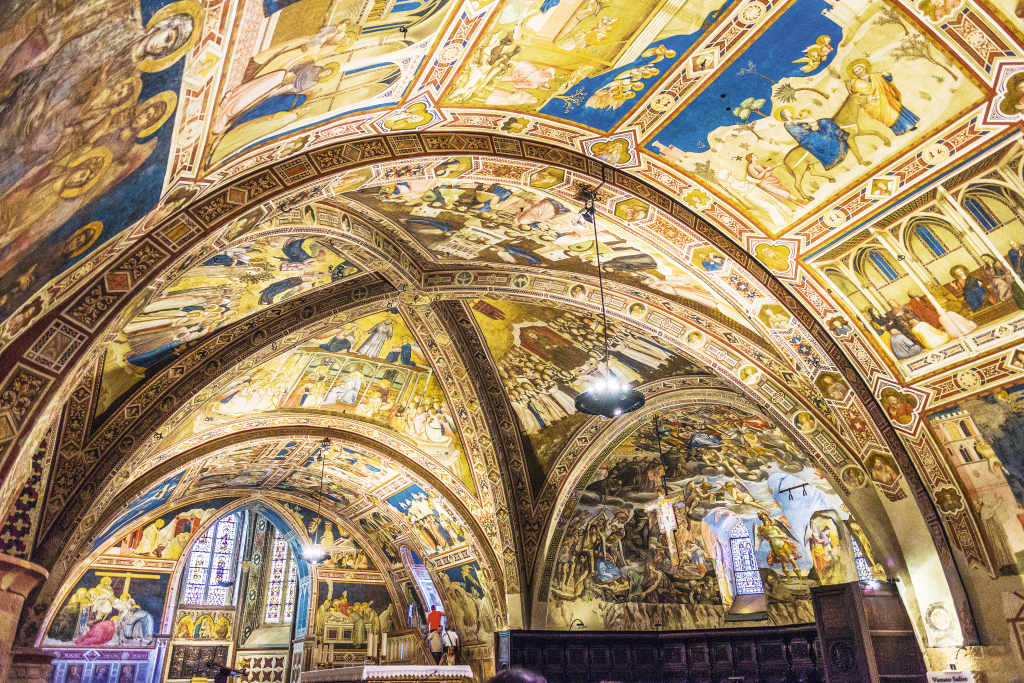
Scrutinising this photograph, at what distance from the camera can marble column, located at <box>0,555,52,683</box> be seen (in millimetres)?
10148

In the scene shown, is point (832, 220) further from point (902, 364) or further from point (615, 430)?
point (615, 430)

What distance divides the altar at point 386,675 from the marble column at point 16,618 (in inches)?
164

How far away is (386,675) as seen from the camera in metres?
10.6

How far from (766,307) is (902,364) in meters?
1.87

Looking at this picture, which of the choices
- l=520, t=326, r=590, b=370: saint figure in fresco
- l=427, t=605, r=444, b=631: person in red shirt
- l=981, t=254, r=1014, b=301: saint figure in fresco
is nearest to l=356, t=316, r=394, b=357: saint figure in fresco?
l=520, t=326, r=590, b=370: saint figure in fresco

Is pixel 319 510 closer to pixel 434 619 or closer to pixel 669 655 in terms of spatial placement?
pixel 434 619

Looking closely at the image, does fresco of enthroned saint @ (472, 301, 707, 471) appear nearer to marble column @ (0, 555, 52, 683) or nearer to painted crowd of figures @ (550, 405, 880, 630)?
painted crowd of figures @ (550, 405, 880, 630)

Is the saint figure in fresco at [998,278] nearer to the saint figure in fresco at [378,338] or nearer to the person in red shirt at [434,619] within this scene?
the saint figure in fresco at [378,338]

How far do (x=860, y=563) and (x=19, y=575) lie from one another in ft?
54.1

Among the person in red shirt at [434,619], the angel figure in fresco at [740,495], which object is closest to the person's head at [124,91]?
the angel figure in fresco at [740,495]

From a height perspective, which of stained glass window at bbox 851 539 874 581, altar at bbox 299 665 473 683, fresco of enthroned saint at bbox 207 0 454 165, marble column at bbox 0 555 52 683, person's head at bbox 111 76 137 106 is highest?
fresco of enthroned saint at bbox 207 0 454 165

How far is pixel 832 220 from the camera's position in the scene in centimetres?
863

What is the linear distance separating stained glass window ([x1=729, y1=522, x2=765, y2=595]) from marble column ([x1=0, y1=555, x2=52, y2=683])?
15.2m

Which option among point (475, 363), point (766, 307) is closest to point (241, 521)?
point (475, 363)
